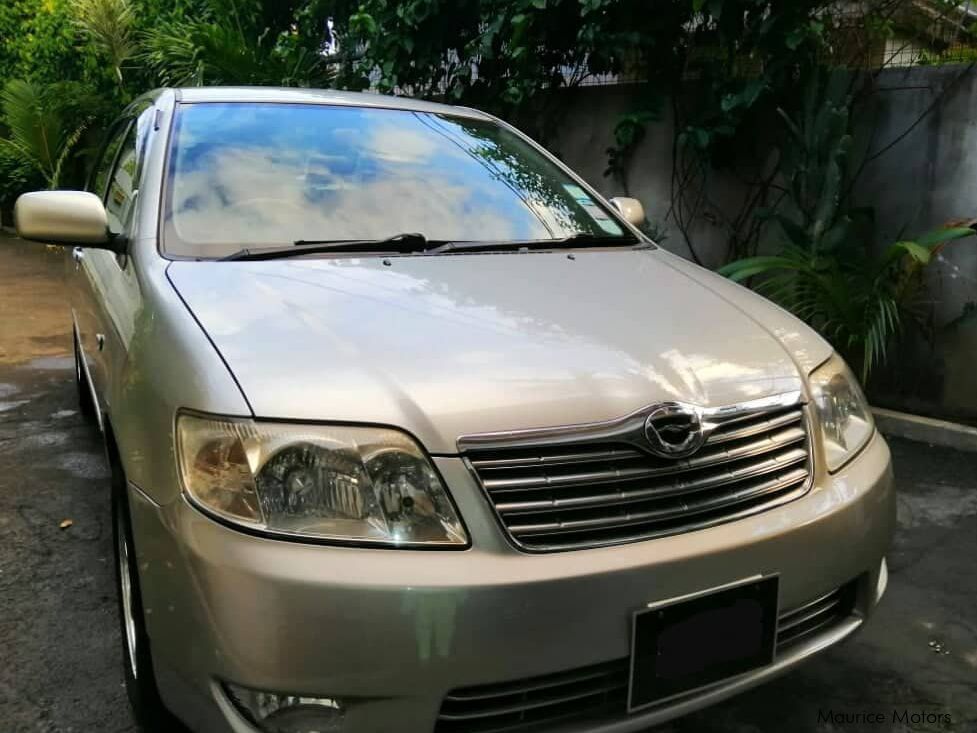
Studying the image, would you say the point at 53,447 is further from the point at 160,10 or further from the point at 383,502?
the point at 160,10

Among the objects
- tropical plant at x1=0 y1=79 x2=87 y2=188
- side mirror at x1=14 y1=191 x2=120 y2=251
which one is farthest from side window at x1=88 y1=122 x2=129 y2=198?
tropical plant at x1=0 y1=79 x2=87 y2=188

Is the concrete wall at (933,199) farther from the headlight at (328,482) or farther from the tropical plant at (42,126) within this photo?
the tropical plant at (42,126)

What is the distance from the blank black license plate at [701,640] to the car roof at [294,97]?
2153 mm

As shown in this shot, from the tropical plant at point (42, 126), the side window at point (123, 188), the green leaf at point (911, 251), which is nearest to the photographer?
the side window at point (123, 188)

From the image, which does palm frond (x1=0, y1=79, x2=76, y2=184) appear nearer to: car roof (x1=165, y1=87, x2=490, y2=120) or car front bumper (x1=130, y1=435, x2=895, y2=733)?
car roof (x1=165, y1=87, x2=490, y2=120)

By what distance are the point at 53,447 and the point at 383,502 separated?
321cm

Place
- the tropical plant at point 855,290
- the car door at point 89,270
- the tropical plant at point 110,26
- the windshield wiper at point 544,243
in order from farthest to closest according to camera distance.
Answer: the tropical plant at point 110,26, the tropical plant at point 855,290, the car door at point 89,270, the windshield wiper at point 544,243

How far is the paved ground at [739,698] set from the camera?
2254 millimetres

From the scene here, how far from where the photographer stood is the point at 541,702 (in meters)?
1.62

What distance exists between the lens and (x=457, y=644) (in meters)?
1.50

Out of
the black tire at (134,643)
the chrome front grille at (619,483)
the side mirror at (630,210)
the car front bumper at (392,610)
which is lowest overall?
the black tire at (134,643)

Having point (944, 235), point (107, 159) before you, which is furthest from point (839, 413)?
point (107, 159)

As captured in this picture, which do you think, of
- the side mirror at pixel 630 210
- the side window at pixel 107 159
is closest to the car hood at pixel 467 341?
the side mirror at pixel 630 210

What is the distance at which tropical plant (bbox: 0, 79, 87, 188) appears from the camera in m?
11.4
